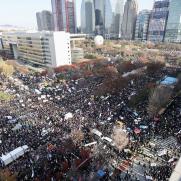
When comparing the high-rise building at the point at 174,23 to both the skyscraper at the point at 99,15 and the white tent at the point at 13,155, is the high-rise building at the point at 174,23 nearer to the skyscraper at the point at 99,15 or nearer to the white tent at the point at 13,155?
the skyscraper at the point at 99,15

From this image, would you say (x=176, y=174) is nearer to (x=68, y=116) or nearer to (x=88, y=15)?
(x=68, y=116)

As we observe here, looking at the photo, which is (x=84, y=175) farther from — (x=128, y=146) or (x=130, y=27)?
(x=130, y=27)

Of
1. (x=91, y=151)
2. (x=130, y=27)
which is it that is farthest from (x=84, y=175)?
(x=130, y=27)

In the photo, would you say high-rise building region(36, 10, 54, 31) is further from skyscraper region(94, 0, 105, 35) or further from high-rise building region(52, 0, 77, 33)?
skyscraper region(94, 0, 105, 35)

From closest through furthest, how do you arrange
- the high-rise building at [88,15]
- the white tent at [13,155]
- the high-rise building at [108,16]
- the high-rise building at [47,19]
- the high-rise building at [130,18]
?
the white tent at [13,155], the high-rise building at [130,18], the high-rise building at [108,16], the high-rise building at [88,15], the high-rise building at [47,19]

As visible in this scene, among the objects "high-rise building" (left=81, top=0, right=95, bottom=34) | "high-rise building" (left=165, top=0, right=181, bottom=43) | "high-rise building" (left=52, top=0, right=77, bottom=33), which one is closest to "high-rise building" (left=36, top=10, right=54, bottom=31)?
"high-rise building" (left=52, top=0, right=77, bottom=33)

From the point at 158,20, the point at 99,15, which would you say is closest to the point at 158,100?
the point at 158,20

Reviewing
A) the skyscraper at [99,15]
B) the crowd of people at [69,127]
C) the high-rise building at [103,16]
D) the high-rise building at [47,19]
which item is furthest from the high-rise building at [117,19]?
the crowd of people at [69,127]
